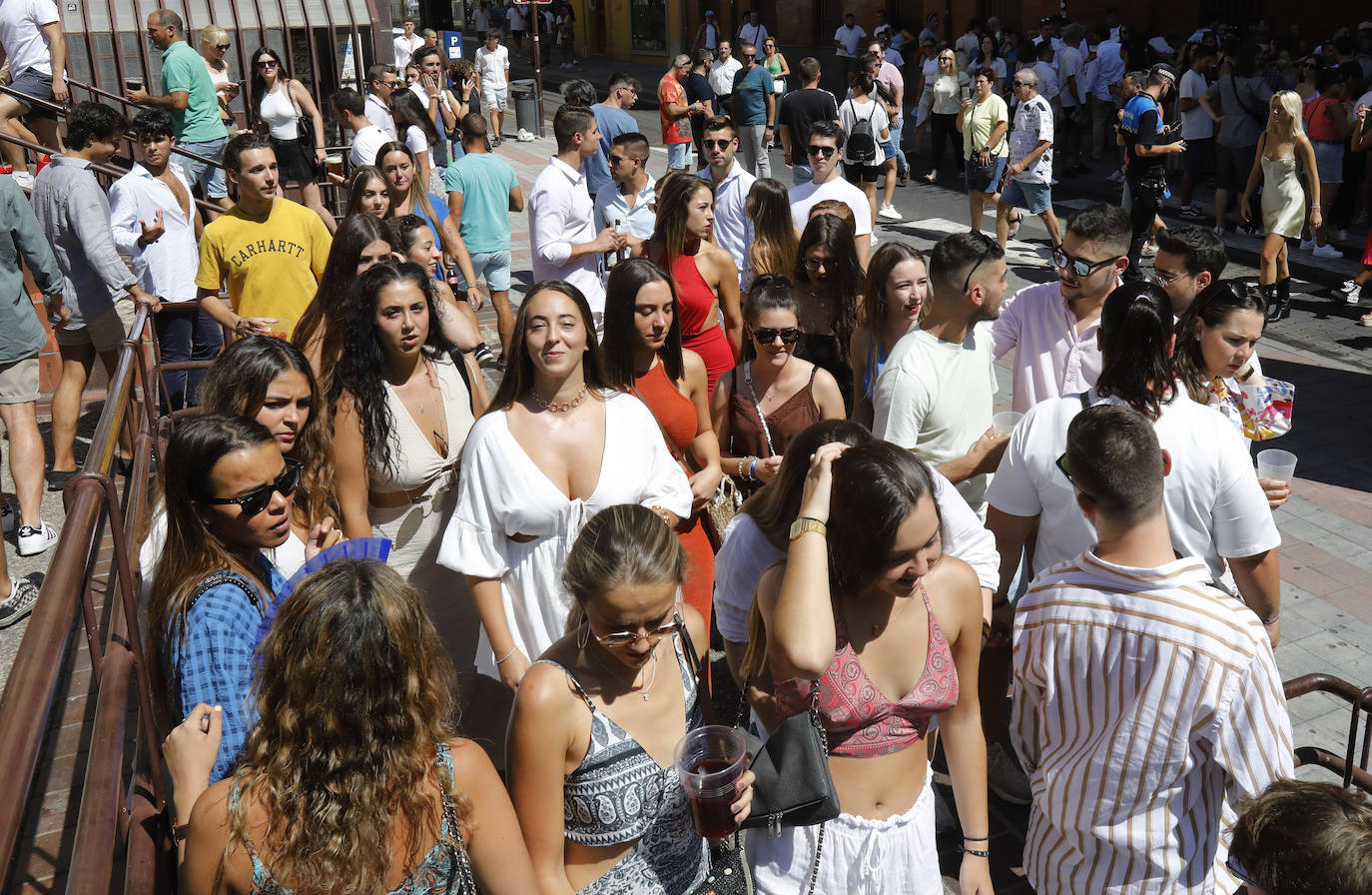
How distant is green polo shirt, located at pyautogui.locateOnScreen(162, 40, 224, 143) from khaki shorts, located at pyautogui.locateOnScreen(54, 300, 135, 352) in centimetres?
486

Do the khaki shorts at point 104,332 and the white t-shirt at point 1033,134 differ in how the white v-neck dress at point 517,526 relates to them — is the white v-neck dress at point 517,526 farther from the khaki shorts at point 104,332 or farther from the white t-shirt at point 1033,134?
the white t-shirt at point 1033,134

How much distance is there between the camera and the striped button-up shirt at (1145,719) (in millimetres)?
2553

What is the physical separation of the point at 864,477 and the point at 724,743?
2.21 ft

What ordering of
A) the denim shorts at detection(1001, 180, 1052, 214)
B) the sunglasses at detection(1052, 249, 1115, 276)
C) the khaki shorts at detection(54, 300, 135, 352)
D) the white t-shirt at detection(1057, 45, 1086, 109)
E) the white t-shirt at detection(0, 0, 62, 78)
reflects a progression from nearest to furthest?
1. the sunglasses at detection(1052, 249, 1115, 276)
2. the khaki shorts at detection(54, 300, 135, 352)
3. the white t-shirt at detection(0, 0, 62, 78)
4. the denim shorts at detection(1001, 180, 1052, 214)
5. the white t-shirt at detection(1057, 45, 1086, 109)

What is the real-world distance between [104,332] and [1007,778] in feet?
17.4

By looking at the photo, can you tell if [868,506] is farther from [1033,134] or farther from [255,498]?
[1033,134]

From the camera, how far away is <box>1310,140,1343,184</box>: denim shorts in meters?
12.0

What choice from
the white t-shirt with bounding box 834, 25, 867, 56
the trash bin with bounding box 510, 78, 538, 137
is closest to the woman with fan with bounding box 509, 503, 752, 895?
the trash bin with bounding box 510, 78, 538, 137

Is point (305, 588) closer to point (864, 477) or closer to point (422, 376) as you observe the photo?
point (864, 477)

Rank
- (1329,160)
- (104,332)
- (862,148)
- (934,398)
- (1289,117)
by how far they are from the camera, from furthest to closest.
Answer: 1. (1329,160)
2. (862,148)
3. (1289,117)
4. (104,332)
5. (934,398)

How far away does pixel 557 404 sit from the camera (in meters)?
3.59

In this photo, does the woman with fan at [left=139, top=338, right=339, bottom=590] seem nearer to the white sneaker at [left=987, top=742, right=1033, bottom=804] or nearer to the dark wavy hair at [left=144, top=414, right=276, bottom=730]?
the dark wavy hair at [left=144, top=414, right=276, bottom=730]

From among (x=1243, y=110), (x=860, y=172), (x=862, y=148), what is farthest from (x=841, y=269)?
(x=1243, y=110)

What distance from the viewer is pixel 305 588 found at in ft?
7.09
